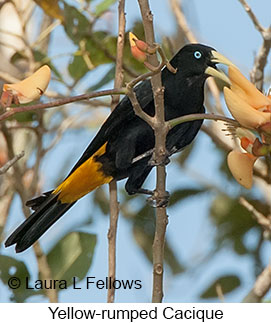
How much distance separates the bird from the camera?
3102 millimetres

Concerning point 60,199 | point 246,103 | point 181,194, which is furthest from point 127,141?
point 246,103

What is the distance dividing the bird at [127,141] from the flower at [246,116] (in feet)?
3.06

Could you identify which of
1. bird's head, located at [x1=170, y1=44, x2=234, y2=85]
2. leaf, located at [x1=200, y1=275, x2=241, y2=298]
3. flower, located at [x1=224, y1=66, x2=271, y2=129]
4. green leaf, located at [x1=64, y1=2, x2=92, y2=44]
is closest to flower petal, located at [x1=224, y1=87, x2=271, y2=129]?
flower, located at [x1=224, y1=66, x2=271, y2=129]

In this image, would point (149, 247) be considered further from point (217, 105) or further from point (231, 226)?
point (217, 105)

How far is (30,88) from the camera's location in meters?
1.98

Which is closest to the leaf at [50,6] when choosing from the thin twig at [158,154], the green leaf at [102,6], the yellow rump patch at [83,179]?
the green leaf at [102,6]

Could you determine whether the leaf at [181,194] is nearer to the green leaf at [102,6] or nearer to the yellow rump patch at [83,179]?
the yellow rump patch at [83,179]

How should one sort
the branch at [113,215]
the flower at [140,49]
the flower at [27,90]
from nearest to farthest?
the flower at [140,49], the flower at [27,90], the branch at [113,215]

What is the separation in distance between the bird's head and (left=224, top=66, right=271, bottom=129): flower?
2.81ft

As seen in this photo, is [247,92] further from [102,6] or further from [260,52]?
[102,6]

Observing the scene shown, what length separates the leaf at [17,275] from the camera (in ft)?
9.66

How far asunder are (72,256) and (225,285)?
98cm
